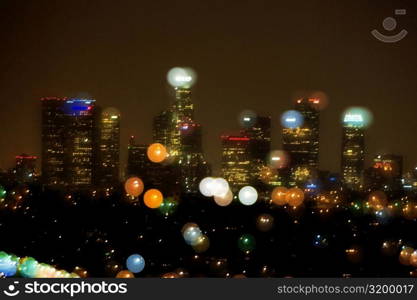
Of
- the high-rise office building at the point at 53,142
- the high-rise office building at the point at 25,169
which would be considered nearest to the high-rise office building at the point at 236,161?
the high-rise office building at the point at 53,142

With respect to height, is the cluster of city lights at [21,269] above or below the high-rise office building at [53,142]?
below

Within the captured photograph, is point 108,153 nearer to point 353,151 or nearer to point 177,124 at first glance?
point 177,124

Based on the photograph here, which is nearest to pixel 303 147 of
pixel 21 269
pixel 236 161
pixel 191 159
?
pixel 236 161

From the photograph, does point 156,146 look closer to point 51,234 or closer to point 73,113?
point 73,113

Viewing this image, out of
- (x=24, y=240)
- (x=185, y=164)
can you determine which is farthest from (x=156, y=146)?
(x=24, y=240)

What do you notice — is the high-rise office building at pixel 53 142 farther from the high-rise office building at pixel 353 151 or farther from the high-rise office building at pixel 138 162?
the high-rise office building at pixel 353 151

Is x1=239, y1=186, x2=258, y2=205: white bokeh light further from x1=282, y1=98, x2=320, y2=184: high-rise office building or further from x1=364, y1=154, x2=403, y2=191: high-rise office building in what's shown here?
x1=364, y1=154, x2=403, y2=191: high-rise office building

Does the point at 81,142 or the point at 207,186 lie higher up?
the point at 81,142
